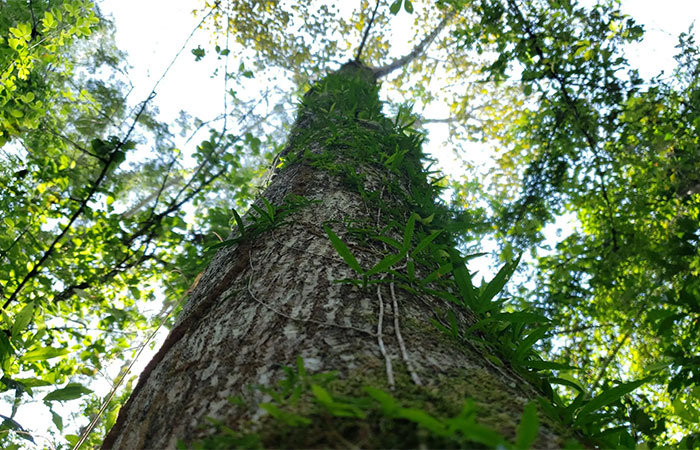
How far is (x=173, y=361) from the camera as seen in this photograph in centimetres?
110

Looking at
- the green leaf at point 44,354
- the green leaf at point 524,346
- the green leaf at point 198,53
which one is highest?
the green leaf at point 198,53

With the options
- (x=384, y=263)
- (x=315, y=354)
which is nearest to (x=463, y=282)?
(x=384, y=263)

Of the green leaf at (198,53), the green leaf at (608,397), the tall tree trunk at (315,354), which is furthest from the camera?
the green leaf at (198,53)

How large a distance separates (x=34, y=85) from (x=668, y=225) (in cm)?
655

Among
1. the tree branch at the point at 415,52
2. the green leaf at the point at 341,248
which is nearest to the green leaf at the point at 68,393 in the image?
the green leaf at the point at 341,248

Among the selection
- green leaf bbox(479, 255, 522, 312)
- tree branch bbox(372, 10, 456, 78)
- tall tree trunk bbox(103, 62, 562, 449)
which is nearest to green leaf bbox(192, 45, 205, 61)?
tall tree trunk bbox(103, 62, 562, 449)

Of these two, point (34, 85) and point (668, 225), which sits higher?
point (668, 225)

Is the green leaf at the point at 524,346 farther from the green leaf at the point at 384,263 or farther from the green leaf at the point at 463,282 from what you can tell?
the green leaf at the point at 384,263

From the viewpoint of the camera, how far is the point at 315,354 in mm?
884

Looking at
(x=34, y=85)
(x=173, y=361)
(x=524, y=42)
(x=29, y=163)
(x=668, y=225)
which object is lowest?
(x=173, y=361)

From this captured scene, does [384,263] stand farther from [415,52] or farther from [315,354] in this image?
[415,52]

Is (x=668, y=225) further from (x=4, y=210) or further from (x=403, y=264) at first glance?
(x=4, y=210)

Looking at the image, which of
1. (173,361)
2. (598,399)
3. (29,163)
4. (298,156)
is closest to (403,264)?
(598,399)

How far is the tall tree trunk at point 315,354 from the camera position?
2.08ft
